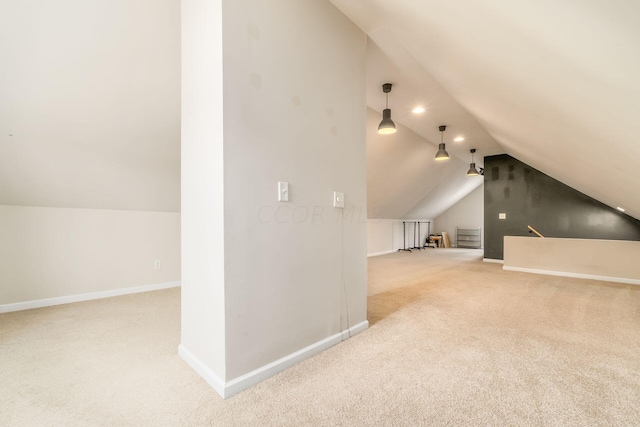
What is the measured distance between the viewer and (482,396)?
1.44m

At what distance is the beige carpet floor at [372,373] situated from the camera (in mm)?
1309

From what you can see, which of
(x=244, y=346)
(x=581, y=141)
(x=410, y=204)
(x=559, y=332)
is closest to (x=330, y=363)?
(x=244, y=346)

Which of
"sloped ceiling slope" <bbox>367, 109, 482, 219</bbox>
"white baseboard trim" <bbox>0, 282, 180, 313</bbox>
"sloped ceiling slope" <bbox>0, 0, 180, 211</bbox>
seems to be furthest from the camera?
"sloped ceiling slope" <bbox>367, 109, 482, 219</bbox>

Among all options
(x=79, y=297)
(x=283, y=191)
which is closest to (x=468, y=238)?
(x=283, y=191)

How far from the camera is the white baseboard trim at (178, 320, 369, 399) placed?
1.46 metres

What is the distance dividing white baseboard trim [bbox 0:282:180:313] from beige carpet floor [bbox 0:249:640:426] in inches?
7.4

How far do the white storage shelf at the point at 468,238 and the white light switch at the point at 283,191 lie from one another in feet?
32.8

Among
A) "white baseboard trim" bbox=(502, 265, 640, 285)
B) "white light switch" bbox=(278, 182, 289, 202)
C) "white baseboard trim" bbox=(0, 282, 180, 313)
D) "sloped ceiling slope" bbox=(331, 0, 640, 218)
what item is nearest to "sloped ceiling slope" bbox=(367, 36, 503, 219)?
"sloped ceiling slope" bbox=(331, 0, 640, 218)

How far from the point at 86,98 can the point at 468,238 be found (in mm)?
10840

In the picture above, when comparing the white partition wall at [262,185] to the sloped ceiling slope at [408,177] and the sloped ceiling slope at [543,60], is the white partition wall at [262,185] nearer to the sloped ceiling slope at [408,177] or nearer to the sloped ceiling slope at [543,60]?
the sloped ceiling slope at [543,60]

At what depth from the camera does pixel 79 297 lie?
3.22 meters

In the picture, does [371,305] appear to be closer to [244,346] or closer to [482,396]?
[482,396]

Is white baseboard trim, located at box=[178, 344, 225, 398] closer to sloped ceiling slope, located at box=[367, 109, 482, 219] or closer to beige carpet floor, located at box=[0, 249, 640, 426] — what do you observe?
beige carpet floor, located at box=[0, 249, 640, 426]

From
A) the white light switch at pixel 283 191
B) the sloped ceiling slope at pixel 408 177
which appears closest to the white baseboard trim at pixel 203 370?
the white light switch at pixel 283 191
